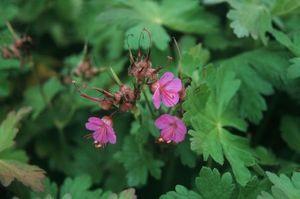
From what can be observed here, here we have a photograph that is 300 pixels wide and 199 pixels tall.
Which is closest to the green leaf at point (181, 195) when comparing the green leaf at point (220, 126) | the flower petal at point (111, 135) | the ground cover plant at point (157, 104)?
the ground cover plant at point (157, 104)

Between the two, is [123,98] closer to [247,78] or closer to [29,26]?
[247,78]

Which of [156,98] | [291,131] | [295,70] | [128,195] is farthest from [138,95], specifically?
[291,131]

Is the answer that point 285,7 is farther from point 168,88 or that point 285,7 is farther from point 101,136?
point 101,136

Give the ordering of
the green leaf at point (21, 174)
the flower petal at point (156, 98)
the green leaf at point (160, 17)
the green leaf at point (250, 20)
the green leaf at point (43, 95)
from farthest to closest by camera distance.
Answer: the green leaf at point (43, 95) < the green leaf at point (160, 17) < the green leaf at point (250, 20) < the green leaf at point (21, 174) < the flower petal at point (156, 98)

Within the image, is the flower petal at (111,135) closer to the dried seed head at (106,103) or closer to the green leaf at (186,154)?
the dried seed head at (106,103)

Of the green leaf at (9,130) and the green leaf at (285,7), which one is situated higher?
the green leaf at (9,130)

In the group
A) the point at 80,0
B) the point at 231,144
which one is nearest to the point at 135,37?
the point at 231,144

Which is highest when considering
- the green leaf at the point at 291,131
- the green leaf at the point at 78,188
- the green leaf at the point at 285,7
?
the green leaf at the point at 285,7
